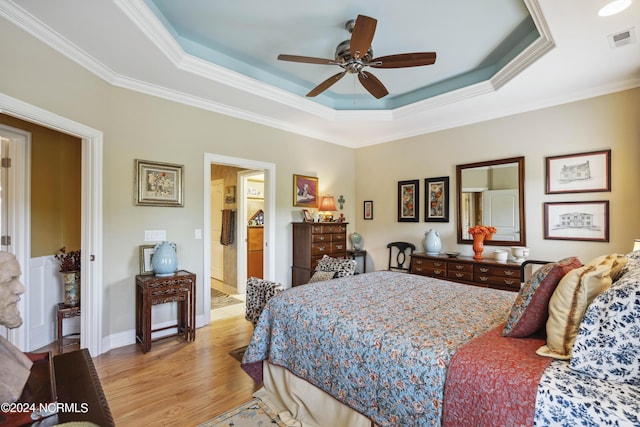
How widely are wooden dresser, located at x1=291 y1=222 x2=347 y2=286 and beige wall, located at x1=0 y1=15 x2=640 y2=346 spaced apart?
0.16 meters

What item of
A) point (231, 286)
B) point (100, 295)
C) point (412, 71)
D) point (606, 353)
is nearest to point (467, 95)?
point (412, 71)

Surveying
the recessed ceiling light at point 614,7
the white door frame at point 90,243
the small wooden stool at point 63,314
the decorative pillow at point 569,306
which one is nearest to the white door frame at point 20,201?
the white door frame at point 90,243

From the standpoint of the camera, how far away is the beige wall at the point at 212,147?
8.67ft

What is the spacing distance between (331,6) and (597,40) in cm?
219

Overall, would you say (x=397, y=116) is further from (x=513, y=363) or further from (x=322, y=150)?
(x=513, y=363)

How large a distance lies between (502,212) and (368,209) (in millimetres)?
2173

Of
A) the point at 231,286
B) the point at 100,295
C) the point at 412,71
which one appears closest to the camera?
the point at 100,295

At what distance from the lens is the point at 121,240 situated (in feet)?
10.6

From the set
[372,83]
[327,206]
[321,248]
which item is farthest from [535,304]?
[327,206]

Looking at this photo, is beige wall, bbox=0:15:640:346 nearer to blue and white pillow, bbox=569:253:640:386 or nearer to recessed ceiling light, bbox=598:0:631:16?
recessed ceiling light, bbox=598:0:631:16

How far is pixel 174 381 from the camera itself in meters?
2.53

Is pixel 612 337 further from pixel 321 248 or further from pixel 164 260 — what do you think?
pixel 321 248

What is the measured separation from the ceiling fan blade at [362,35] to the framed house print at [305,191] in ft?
8.34

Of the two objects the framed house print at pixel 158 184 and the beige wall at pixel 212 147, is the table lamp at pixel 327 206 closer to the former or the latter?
the beige wall at pixel 212 147
